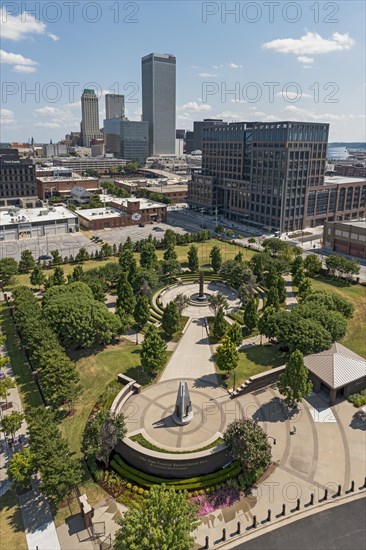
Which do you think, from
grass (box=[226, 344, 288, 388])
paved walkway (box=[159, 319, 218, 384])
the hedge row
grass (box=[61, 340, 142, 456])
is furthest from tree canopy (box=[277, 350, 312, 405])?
grass (box=[61, 340, 142, 456])

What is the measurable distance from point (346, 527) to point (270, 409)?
15179 mm

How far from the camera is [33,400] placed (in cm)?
4803

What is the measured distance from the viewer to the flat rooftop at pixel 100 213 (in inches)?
5420

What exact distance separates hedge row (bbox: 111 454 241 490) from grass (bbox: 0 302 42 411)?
593 inches

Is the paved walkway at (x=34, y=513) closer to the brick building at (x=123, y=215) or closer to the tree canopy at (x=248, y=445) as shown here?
the tree canopy at (x=248, y=445)

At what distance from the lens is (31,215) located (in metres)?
132

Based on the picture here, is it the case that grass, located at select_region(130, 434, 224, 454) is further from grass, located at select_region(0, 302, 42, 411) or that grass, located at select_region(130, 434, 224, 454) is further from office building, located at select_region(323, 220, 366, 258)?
office building, located at select_region(323, 220, 366, 258)

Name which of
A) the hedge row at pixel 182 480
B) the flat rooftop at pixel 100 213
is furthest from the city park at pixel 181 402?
the flat rooftop at pixel 100 213

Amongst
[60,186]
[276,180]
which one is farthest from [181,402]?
[60,186]

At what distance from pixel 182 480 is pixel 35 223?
10640 cm

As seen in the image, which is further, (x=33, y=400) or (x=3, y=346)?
(x=3, y=346)

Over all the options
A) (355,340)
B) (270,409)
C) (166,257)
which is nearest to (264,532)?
(270,409)

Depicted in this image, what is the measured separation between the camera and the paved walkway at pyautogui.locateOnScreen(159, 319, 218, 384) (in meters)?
53.9

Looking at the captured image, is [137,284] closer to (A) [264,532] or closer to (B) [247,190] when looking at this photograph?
(A) [264,532]
